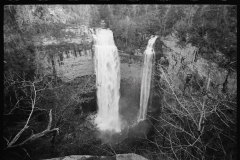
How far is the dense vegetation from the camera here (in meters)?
9.17

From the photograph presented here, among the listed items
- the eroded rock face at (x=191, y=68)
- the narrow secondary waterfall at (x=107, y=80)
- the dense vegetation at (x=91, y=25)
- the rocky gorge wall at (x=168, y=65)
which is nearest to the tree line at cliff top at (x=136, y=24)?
the dense vegetation at (x=91, y=25)

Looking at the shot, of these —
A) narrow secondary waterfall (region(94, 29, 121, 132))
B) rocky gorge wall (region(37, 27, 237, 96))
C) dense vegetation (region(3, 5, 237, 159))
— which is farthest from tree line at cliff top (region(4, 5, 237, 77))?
narrow secondary waterfall (region(94, 29, 121, 132))

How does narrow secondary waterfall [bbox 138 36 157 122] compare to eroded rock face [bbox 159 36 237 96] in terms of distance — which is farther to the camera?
narrow secondary waterfall [bbox 138 36 157 122]

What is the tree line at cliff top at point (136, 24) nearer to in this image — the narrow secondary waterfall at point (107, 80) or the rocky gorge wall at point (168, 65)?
the rocky gorge wall at point (168, 65)

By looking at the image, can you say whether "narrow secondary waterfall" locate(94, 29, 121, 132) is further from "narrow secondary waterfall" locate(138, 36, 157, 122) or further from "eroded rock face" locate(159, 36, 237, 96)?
"eroded rock face" locate(159, 36, 237, 96)

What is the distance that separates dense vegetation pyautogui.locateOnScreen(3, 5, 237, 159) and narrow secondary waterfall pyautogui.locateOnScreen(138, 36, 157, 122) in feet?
4.04

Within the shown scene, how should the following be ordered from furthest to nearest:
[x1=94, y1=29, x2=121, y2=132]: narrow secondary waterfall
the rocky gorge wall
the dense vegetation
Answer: [x1=94, y1=29, x2=121, y2=132]: narrow secondary waterfall
the rocky gorge wall
the dense vegetation

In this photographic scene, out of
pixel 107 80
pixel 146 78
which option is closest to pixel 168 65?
pixel 146 78

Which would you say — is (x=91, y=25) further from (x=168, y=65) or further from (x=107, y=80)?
(x=168, y=65)

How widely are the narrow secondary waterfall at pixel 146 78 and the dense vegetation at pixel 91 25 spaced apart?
123cm

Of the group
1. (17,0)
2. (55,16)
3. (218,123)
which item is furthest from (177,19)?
(17,0)

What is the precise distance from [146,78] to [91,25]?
24.4ft

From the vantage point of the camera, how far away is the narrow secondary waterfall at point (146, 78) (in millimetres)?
14167

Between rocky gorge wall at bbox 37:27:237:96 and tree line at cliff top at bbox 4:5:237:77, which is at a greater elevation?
tree line at cliff top at bbox 4:5:237:77
